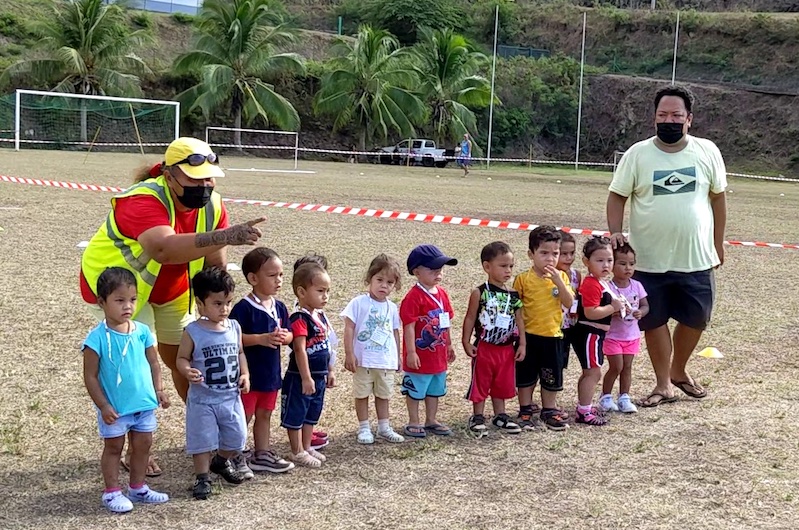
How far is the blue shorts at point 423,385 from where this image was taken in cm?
523

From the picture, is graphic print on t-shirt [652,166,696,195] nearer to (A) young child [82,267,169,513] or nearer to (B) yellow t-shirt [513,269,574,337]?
(B) yellow t-shirt [513,269,574,337]

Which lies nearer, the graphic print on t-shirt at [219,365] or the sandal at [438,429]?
the graphic print on t-shirt at [219,365]

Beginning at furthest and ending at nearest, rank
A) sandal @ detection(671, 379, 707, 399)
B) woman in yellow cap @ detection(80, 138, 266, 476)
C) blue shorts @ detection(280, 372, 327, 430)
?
sandal @ detection(671, 379, 707, 399)
blue shorts @ detection(280, 372, 327, 430)
woman in yellow cap @ detection(80, 138, 266, 476)

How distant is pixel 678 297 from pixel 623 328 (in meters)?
0.52

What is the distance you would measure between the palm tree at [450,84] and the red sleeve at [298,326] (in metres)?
45.2

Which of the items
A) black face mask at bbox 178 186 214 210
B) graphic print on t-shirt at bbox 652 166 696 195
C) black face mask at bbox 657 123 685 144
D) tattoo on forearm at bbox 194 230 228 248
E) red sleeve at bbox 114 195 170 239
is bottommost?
tattoo on forearm at bbox 194 230 228 248

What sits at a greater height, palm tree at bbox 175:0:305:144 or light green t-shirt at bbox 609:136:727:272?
palm tree at bbox 175:0:305:144

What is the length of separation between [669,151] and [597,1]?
243 feet

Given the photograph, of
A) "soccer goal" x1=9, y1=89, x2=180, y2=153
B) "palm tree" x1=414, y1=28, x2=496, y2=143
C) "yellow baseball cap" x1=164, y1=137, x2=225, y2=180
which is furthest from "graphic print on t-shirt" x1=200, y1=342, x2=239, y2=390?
"palm tree" x1=414, y1=28, x2=496, y2=143

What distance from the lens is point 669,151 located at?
233 inches

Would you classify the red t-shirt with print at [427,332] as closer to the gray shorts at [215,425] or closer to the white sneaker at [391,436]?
the white sneaker at [391,436]


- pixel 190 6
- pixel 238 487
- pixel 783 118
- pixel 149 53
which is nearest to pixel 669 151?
pixel 238 487

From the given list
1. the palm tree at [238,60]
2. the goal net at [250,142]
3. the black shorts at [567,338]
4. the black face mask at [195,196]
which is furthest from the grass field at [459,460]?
the goal net at [250,142]

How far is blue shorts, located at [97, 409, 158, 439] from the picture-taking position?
4031 millimetres
